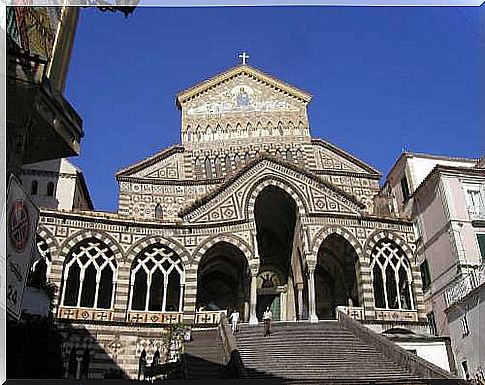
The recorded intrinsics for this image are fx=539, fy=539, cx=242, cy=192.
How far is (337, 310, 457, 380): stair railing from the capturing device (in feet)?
34.3

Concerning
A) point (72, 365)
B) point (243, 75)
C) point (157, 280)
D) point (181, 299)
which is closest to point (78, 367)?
point (72, 365)

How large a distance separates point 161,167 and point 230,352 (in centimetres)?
1281

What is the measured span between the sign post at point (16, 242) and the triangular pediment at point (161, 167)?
601 inches

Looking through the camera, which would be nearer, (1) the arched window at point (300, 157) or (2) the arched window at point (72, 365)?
(2) the arched window at point (72, 365)

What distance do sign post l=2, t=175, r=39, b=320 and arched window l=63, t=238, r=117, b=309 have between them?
29.8 ft

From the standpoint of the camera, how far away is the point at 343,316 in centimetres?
1523

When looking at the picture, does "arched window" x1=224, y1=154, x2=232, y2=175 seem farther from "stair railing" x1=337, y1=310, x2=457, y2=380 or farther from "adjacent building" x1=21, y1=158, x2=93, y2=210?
"stair railing" x1=337, y1=310, x2=457, y2=380

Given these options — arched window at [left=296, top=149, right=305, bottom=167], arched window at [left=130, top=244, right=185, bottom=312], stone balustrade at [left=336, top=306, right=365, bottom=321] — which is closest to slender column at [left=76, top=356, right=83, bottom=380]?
arched window at [left=130, top=244, right=185, bottom=312]

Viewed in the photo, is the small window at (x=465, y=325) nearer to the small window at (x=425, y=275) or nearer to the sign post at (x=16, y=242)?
the small window at (x=425, y=275)

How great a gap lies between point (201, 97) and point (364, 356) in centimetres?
1592

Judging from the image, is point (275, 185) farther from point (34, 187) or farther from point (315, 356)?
point (34, 187)

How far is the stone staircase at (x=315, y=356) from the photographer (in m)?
10.7

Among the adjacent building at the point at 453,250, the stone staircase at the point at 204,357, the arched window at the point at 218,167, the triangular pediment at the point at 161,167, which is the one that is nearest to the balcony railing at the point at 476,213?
the adjacent building at the point at 453,250

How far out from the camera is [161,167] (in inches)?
920
